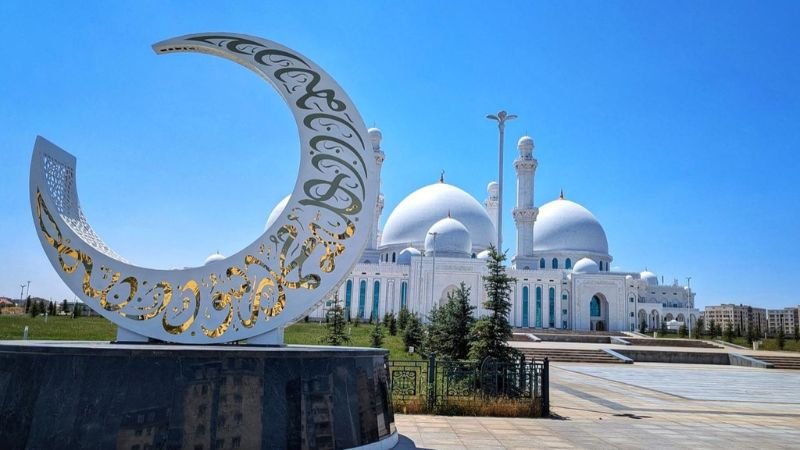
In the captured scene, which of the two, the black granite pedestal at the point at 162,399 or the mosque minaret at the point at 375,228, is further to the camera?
the mosque minaret at the point at 375,228

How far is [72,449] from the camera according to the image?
5.45 m

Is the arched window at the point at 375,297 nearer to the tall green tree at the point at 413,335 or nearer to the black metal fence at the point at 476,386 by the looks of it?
the tall green tree at the point at 413,335

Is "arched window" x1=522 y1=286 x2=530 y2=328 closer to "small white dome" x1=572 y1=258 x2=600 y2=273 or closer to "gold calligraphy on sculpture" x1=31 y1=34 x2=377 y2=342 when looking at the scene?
"small white dome" x1=572 y1=258 x2=600 y2=273

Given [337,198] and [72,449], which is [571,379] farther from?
[72,449]

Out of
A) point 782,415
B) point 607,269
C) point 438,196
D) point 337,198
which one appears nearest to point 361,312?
point 438,196

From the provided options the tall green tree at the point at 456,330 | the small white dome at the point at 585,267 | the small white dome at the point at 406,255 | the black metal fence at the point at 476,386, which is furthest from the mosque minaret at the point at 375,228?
the black metal fence at the point at 476,386

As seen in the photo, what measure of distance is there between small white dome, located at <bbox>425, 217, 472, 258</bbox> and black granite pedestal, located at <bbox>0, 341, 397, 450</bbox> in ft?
125

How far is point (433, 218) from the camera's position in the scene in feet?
166

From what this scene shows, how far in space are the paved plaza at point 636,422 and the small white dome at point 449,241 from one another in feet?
86.7

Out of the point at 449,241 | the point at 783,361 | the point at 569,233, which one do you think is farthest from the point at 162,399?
the point at 569,233

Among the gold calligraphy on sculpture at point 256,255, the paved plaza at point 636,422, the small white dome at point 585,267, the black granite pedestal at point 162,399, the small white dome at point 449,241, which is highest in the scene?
the small white dome at point 449,241

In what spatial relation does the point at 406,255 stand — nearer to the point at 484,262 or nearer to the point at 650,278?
the point at 484,262

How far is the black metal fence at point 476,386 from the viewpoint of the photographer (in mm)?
10234

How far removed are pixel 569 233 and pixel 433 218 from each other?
41.9 feet
